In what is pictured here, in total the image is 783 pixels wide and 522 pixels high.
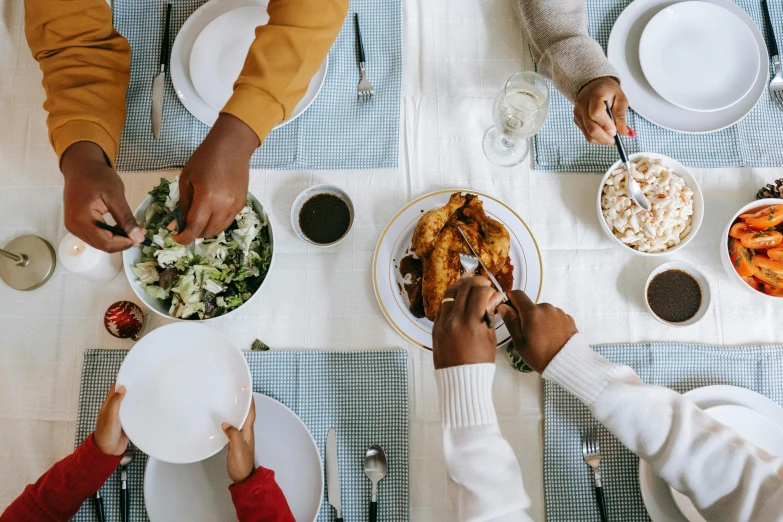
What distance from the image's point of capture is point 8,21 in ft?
4.87

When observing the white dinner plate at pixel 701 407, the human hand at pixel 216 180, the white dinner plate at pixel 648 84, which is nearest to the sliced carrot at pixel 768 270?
the white dinner plate at pixel 701 407

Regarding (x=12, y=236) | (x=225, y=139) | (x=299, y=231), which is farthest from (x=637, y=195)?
(x=12, y=236)

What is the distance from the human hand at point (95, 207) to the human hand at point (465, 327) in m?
0.75

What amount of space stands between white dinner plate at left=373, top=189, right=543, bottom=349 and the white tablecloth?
58 mm

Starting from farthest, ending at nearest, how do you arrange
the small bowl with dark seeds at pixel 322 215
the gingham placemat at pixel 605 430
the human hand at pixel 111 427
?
the small bowl with dark seeds at pixel 322 215 < the gingham placemat at pixel 605 430 < the human hand at pixel 111 427

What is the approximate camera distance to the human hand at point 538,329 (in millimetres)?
1172

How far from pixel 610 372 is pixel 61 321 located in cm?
146

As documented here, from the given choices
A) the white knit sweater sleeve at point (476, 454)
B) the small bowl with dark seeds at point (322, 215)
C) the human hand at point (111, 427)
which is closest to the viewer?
the white knit sweater sleeve at point (476, 454)

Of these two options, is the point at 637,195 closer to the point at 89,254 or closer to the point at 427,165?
the point at 427,165

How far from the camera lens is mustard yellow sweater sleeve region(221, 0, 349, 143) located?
45.1 inches

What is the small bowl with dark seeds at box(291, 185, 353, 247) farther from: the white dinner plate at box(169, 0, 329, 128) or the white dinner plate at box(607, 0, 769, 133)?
the white dinner plate at box(607, 0, 769, 133)

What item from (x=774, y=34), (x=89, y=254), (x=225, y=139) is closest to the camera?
(x=225, y=139)

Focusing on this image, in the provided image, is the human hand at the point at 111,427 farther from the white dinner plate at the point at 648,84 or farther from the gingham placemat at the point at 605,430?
the white dinner plate at the point at 648,84

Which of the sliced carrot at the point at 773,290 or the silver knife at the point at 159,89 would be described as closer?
the sliced carrot at the point at 773,290
